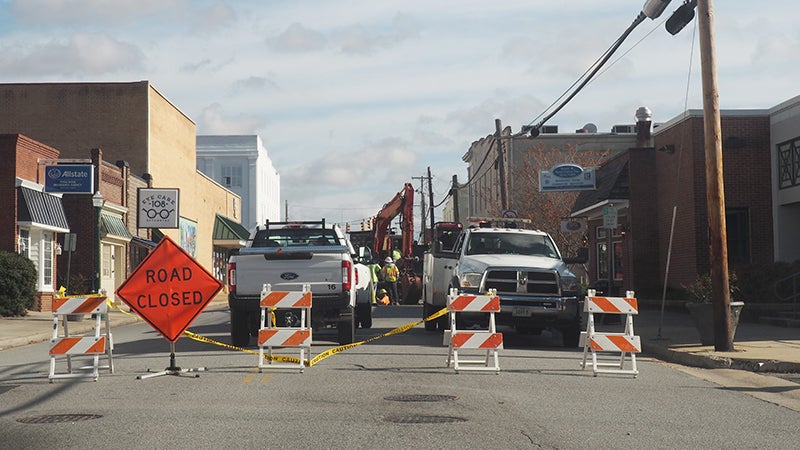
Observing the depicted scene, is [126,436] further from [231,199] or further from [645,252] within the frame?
[231,199]

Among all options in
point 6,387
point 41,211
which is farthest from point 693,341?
point 41,211

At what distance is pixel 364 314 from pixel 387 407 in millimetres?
12535

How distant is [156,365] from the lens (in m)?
14.3

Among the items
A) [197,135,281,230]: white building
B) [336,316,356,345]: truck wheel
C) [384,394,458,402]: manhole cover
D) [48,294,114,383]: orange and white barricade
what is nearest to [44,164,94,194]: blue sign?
[336,316,356,345]: truck wheel

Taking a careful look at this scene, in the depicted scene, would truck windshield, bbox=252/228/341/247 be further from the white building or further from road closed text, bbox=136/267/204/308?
the white building

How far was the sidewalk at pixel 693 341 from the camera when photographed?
14929mm

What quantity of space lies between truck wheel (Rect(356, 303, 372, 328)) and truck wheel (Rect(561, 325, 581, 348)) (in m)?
5.47

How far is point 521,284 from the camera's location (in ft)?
58.7

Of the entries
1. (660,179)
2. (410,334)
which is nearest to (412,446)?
(410,334)

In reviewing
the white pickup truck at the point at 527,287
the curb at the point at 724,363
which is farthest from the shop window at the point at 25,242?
the curb at the point at 724,363

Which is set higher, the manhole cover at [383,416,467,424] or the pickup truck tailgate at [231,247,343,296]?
the pickup truck tailgate at [231,247,343,296]

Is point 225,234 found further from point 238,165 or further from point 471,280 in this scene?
point 471,280

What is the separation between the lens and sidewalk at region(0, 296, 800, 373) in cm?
1493

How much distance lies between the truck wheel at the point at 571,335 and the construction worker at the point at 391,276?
68.3 feet
